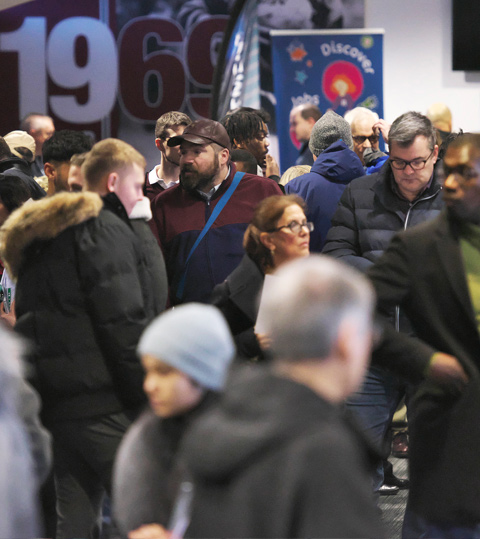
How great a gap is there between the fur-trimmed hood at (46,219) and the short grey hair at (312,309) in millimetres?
1331

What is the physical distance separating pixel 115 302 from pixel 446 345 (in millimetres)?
943

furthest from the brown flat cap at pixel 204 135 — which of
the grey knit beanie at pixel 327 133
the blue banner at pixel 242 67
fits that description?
the blue banner at pixel 242 67

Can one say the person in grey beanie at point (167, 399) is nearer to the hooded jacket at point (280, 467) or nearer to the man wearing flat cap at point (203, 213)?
the hooded jacket at point (280, 467)

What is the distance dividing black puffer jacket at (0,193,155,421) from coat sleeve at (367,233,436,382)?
0.71 metres

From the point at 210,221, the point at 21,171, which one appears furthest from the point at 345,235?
the point at 21,171

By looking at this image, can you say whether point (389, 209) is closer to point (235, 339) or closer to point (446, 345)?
point (235, 339)

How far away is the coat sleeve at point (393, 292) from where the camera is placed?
231 cm

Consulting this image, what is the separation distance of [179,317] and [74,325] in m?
1.01

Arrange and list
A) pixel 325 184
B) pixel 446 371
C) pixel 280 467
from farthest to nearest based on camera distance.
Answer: pixel 325 184 → pixel 446 371 → pixel 280 467

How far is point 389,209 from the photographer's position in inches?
135

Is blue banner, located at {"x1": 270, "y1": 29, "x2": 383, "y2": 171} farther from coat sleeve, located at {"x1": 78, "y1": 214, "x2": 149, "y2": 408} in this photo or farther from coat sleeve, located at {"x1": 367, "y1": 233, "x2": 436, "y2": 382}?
coat sleeve, located at {"x1": 367, "y1": 233, "x2": 436, "y2": 382}

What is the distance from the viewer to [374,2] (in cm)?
929

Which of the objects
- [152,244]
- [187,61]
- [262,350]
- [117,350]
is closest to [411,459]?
[262,350]

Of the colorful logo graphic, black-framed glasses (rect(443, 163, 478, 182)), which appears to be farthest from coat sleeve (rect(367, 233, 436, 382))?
the colorful logo graphic
